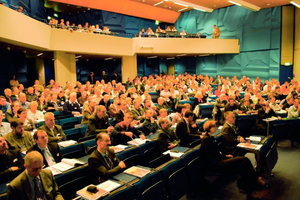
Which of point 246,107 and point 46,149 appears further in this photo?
point 246,107

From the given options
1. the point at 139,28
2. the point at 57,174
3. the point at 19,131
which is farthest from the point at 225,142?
the point at 139,28

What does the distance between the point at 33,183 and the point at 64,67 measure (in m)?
10.9

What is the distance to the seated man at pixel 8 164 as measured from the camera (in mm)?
2830

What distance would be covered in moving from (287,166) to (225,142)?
5.36 ft

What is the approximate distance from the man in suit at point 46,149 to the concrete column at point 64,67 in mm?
9385

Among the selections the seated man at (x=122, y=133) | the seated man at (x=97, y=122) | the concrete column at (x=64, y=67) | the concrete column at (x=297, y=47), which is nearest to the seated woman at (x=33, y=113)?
the seated man at (x=97, y=122)

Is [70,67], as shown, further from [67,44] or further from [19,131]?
[19,131]

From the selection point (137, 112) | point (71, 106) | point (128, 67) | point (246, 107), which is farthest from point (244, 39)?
point (71, 106)

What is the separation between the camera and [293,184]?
404cm

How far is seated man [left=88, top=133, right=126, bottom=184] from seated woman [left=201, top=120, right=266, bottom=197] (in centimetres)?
145

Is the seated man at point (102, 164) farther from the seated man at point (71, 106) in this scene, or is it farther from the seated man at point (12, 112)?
the seated man at point (71, 106)

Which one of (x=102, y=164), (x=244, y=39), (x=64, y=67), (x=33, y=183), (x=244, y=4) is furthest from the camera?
(x=244, y=39)

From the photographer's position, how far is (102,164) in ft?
9.86

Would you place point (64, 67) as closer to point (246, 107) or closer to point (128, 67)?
point (128, 67)
